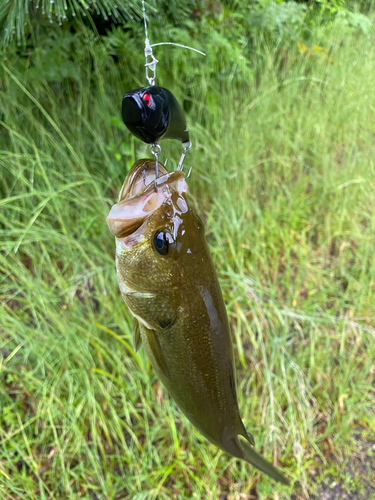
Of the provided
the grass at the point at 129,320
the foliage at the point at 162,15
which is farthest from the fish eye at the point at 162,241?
the grass at the point at 129,320

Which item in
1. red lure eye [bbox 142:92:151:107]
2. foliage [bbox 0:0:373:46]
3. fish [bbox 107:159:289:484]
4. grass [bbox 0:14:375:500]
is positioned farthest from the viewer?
grass [bbox 0:14:375:500]

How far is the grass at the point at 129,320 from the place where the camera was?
121 cm

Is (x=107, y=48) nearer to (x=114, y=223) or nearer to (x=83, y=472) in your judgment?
(x=114, y=223)

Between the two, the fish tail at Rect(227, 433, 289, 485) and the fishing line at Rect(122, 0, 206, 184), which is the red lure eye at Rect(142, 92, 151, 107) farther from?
the fish tail at Rect(227, 433, 289, 485)

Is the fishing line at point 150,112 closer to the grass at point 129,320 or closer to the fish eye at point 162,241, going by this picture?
the fish eye at point 162,241

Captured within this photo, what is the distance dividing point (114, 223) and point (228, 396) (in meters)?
0.47

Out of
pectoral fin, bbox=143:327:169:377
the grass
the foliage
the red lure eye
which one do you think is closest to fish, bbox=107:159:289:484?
pectoral fin, bbox=143:327:169:377

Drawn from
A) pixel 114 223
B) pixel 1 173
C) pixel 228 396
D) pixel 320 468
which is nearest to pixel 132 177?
pixel 114 223

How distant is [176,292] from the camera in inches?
22.5

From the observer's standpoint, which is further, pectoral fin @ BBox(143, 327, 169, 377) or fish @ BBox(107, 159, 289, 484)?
pectoral fin @ BBox(143, 327, 169, 377)

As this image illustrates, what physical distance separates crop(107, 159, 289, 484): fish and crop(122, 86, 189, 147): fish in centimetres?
8

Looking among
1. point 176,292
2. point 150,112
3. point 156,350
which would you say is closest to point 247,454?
point 156,350

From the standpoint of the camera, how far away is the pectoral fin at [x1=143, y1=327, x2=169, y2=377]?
0.66 m

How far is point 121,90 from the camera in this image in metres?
1.33
